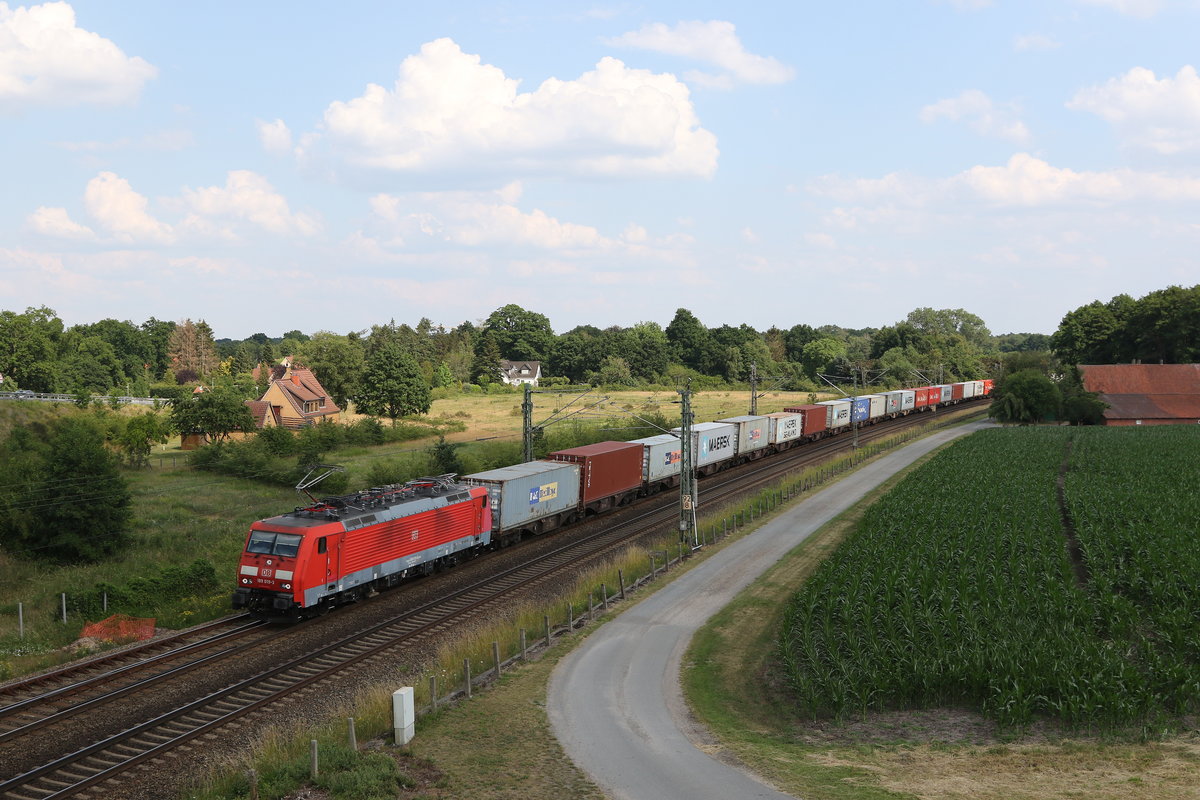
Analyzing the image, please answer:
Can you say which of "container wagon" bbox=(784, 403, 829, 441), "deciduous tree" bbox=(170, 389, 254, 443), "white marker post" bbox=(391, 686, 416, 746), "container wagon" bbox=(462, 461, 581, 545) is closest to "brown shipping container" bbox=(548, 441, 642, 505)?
"container wagon" bbox=(462, 461, 581, 545)

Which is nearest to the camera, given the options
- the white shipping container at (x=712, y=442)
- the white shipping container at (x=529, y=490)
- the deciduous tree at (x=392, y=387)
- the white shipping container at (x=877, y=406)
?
the white shipping container at (x=529, y=490)

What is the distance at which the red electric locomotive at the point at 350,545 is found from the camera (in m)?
26.8

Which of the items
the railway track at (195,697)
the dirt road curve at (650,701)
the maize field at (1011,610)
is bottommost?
the railway track at (195,697)

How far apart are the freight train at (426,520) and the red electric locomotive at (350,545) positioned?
0.12 feet

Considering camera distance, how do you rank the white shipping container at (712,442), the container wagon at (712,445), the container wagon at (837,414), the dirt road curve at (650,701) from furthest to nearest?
the container wagon at (837,414)
the container wagon at (712,445)
the white shipping container at (712,442)
the dirt road curve at (650,701)

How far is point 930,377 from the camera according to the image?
156m

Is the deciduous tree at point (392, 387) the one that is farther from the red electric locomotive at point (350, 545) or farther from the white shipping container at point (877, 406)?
the red electric locomotive at point (350, 545)

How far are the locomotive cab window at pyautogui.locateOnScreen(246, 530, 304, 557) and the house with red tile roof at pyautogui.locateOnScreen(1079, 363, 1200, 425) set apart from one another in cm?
9731

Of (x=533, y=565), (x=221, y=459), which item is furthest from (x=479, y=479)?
(x=221, y=459)

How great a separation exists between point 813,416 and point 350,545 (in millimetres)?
56688

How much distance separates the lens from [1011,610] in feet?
86.5

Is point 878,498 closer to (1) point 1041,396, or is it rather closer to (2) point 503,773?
(2) point 503,773

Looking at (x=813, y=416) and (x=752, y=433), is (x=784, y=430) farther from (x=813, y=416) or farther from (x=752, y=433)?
(x=813, y=416)

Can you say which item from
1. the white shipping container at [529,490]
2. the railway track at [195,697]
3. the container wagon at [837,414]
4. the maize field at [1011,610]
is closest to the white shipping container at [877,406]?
the container wagon at [837,414]
